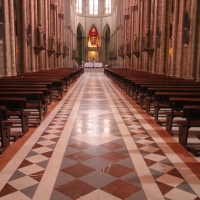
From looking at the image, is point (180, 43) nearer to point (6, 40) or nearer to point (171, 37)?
point (171, 37)

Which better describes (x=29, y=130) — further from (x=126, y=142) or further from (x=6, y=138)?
(x=126, y=142)

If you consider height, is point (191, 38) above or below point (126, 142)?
above

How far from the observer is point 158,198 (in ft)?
11.6

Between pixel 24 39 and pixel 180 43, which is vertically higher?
pixel 24 39

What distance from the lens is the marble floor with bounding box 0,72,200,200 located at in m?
3.68

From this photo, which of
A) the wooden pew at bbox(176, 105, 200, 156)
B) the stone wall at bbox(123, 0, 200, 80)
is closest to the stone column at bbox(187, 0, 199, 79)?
the stone wall at bbox(123, 0, 200, 80)

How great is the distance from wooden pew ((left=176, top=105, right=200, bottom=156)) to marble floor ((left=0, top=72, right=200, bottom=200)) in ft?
0.47

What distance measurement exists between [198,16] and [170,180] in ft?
39.7

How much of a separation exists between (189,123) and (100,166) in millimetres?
2080

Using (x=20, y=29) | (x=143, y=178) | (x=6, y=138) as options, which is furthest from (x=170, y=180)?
(x=20, y=29)

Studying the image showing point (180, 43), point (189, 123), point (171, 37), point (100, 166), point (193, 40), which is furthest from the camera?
point (171, 37)

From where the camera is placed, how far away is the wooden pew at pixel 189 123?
5.29 meters

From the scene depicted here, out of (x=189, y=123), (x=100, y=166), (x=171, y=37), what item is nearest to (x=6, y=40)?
(x=189, y=123)

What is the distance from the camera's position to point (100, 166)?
461 centimetres
